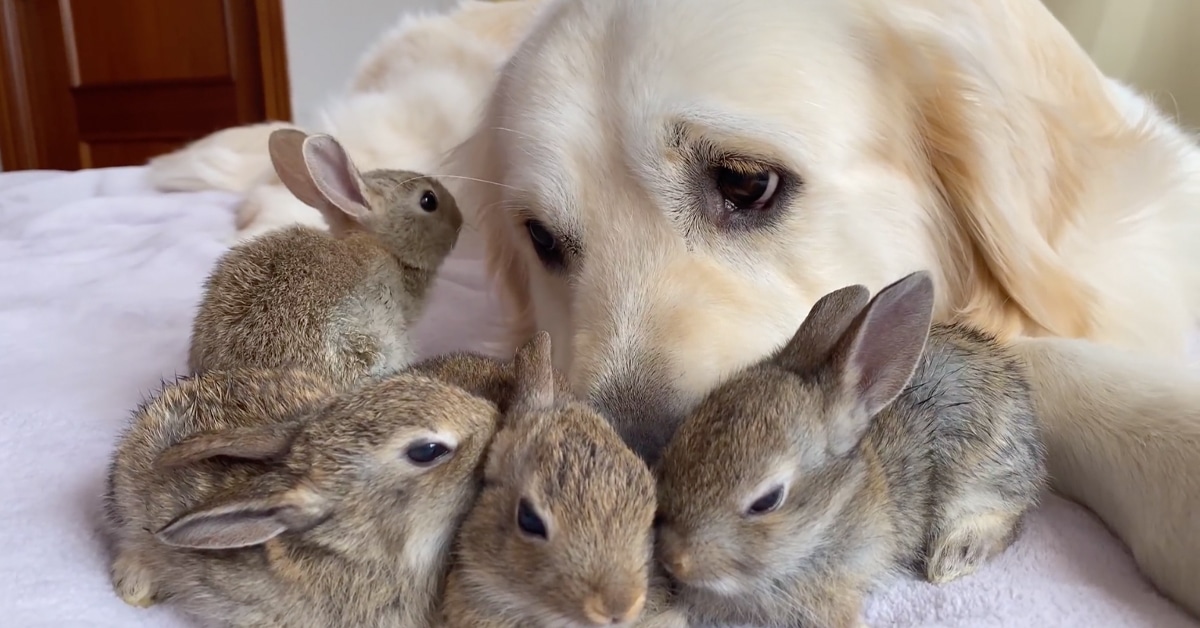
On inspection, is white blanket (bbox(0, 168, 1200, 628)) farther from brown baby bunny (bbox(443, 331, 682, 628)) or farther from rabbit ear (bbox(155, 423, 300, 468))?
brown baby bunny (bbox(443, 331, 682, 628))

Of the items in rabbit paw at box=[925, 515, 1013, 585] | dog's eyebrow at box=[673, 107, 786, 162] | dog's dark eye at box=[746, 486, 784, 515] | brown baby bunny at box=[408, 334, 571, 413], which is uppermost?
dog's eyebrow at box=[673, 107, 786, 162]

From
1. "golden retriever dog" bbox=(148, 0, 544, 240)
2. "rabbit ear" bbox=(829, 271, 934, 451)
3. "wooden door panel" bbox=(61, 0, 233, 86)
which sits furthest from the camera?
"wooden door panel" bbox=(61, 0, 233, 86)

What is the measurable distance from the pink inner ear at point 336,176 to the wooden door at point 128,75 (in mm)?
4258

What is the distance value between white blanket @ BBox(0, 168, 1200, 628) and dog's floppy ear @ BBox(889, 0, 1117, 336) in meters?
0.42

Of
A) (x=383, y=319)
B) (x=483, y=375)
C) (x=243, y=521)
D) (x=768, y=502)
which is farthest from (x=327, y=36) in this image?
(x=768, y=502)

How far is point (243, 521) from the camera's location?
84cm

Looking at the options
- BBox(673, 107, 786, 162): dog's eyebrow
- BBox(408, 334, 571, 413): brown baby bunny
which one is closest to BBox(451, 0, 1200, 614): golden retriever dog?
BBox(673, 107, 786, 162): dog's eyebrow

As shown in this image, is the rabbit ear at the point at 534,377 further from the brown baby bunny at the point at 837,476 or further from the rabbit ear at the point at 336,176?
the rabbit ear at the point at 336,176

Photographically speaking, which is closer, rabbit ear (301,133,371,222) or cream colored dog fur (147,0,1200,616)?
cream colored dog fur (147,0,1200,616)

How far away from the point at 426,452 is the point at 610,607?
0.25 m

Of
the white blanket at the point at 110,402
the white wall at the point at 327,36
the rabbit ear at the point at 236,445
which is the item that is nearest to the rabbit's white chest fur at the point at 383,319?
the white blanket at the point at 110,402

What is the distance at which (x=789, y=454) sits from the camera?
35.2 inches

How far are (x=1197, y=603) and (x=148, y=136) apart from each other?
6693 mm

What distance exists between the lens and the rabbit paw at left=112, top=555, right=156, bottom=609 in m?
0.95
